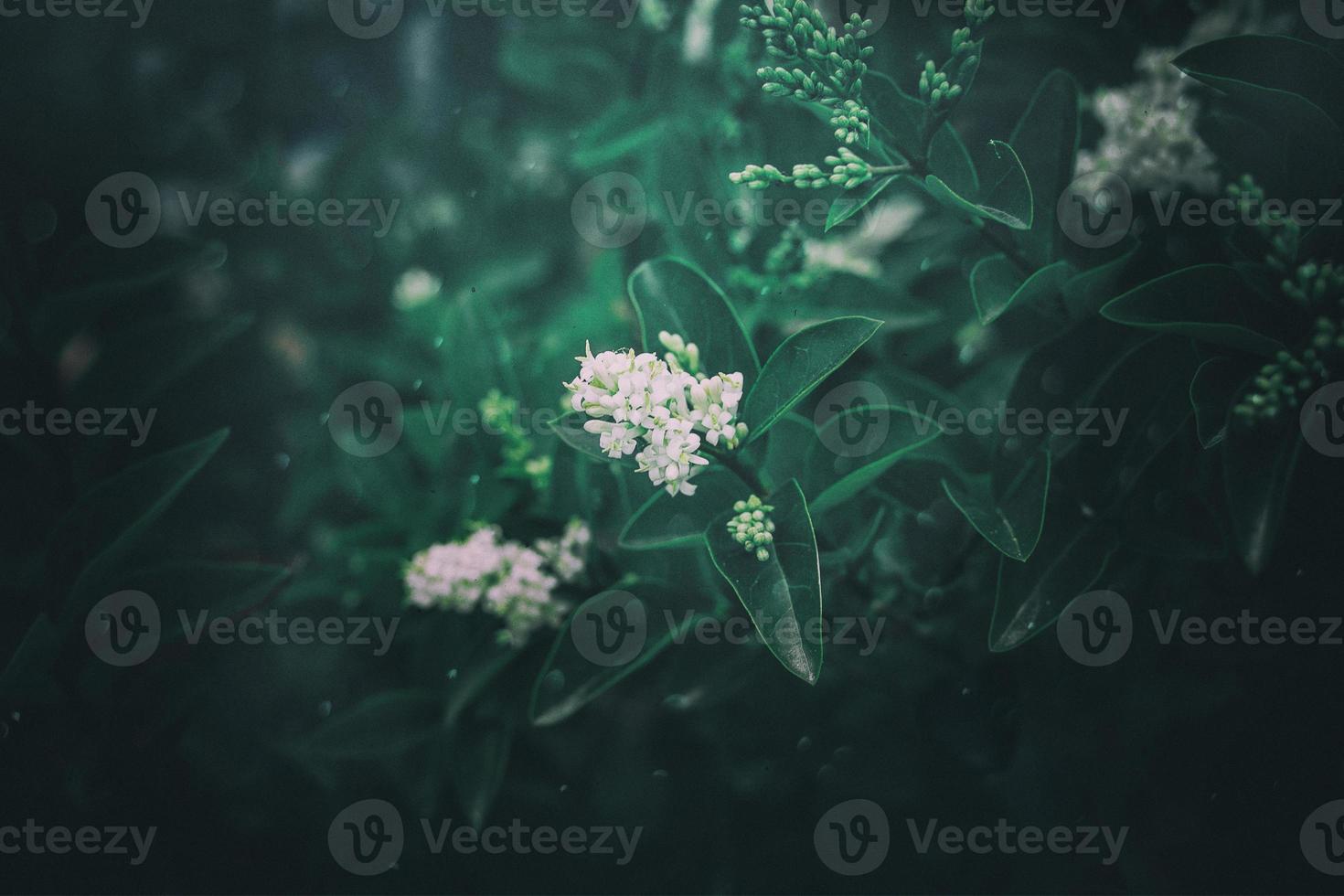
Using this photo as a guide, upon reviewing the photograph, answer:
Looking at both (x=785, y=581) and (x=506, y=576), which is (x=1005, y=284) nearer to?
(x=785, y=581)

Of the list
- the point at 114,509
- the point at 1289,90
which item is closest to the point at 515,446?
the point at 114,509

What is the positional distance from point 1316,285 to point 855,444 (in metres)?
0.48

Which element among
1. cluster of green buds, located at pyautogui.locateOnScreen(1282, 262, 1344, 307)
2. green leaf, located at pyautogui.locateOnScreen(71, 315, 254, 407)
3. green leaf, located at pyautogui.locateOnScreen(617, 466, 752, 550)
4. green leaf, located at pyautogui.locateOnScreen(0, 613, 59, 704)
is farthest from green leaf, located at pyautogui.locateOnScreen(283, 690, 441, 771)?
cluster of green buds, located at pyautogui.locateOnScreen(1282, 262, 1344, 307)

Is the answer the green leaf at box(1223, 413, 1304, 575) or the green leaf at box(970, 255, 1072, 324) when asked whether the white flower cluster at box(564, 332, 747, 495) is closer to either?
the green leaf at box(970, 255, 1072, 324)

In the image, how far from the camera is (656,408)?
29.1 inches

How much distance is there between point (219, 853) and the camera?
120 cm

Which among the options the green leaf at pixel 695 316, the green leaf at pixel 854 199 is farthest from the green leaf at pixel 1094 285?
the green leaf at pixel 695 316

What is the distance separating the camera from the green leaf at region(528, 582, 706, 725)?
97 cm

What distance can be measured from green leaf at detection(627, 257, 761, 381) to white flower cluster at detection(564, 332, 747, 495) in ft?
0.34

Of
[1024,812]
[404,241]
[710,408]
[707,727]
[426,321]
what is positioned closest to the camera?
[710,408]

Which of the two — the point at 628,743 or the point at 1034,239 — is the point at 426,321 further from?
the point at 1034,239

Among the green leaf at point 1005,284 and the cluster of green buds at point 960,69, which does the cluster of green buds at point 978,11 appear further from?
the green leaf at point 1005,284

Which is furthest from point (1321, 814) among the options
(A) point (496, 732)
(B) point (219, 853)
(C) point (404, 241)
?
(C) point (404, 241)

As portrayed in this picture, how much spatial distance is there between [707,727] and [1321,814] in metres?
0.77
